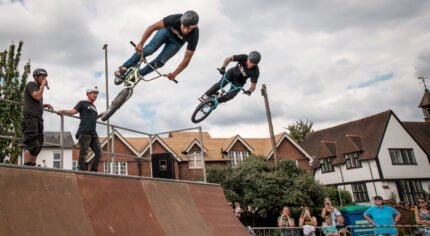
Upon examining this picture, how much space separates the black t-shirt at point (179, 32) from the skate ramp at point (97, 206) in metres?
2.84

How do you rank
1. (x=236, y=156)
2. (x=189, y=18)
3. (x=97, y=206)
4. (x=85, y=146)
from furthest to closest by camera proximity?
1. (x=236, y=156)
2. (x=85, y=146)
3. (x=189, y=18)
4. (x=97, y=206)

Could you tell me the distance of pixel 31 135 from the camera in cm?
551

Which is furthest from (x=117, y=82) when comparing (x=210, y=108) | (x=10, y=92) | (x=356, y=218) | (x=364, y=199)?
(x=364, y=199)

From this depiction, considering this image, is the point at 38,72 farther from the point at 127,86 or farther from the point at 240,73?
the point at 240,73

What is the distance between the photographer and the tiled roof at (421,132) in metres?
34.6

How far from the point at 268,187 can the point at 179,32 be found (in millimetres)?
15273

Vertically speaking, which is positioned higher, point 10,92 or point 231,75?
point 10,92

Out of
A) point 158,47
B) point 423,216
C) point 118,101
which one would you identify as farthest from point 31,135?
point 423,216

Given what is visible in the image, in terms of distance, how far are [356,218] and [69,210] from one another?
40.1 feet

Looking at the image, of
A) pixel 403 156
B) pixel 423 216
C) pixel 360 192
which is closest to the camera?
pixel 423 216

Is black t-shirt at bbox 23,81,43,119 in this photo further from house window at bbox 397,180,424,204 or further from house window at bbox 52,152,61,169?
house window at bbox 397,180,424,204

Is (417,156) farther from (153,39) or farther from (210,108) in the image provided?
(153,39)

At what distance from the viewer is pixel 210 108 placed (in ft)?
29.3

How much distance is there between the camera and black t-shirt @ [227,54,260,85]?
8.10 m
